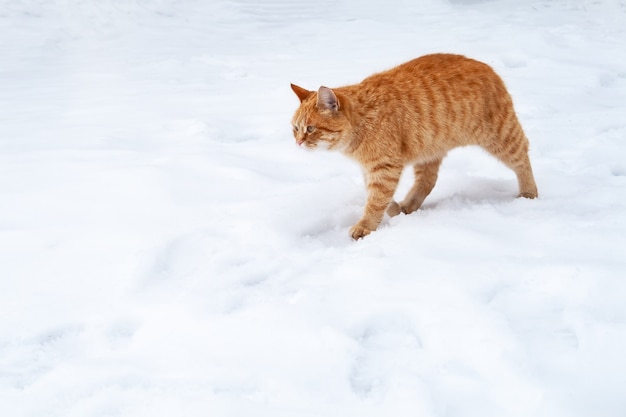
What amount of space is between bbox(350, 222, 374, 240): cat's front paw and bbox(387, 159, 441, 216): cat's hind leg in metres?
0.45

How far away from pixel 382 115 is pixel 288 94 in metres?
2.68

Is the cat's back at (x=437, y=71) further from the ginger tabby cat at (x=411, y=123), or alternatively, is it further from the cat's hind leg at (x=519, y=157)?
the cat's hind leg at (x=519, y=157)

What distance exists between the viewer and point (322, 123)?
2957 millimetres

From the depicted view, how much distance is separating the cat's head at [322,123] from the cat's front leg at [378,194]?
25cm

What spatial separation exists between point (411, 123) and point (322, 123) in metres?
0.49

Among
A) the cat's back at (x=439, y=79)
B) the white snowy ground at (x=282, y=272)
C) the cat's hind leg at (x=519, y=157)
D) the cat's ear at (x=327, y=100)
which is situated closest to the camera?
the white snowy ground at (x=282, y=272)

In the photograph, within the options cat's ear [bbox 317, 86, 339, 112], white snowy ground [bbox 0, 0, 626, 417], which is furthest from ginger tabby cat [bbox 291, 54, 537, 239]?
white snowy ground [bbox 0, 0, 626, 417]

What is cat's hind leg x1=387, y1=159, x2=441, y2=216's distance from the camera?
336 centimetres

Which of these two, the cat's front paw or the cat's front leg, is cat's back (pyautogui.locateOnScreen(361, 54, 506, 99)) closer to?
the cat's front leg

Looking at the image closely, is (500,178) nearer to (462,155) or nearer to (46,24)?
(462,155)

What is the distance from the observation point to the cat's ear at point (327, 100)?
2.89m

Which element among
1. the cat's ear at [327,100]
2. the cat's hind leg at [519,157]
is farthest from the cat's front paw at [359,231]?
the cat's hind leg at [519,157]

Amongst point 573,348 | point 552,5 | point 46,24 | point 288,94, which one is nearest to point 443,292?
point 573,348

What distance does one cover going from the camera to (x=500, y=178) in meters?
3.73
